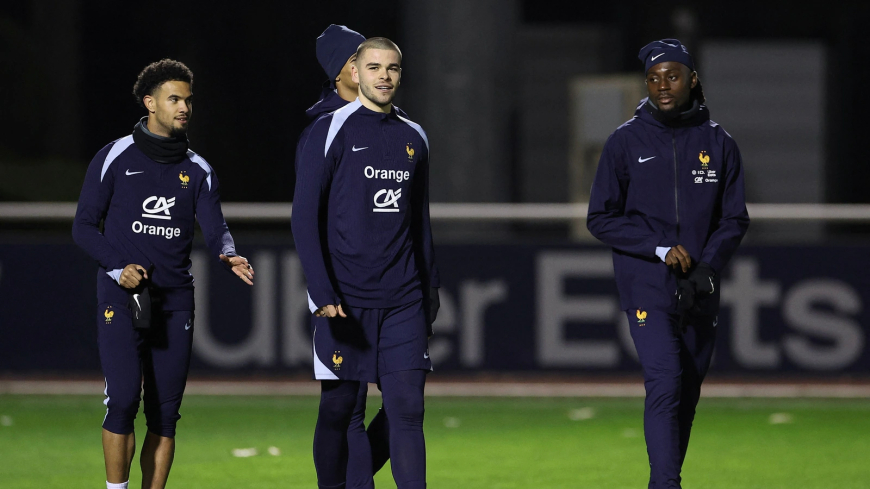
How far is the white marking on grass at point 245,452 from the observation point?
9.62 m

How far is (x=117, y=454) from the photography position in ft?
23.4

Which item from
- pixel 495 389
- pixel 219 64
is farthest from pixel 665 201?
pixel 219 64

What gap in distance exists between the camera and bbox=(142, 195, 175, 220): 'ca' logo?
23.3ft

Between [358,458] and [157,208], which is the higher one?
[157,208]

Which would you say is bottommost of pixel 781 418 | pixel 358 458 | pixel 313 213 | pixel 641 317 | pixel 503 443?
pixel 781 418

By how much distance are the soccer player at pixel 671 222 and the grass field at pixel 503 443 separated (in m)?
1.46

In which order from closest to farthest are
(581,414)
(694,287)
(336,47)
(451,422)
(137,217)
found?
(137,217)
(694,287)
(336,47)
(451,422)
(581,414)

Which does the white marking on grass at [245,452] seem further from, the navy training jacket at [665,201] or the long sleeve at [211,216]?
the navy training jacket at [665,201]

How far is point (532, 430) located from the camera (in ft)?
35.3

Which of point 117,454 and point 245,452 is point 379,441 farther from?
point 245,452

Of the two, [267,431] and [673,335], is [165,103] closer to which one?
[673,335]

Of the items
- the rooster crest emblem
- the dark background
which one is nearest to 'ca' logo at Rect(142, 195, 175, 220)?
the rooster crest emblem

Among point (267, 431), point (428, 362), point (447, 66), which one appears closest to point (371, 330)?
point (428, 362)

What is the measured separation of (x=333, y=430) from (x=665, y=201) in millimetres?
1850
